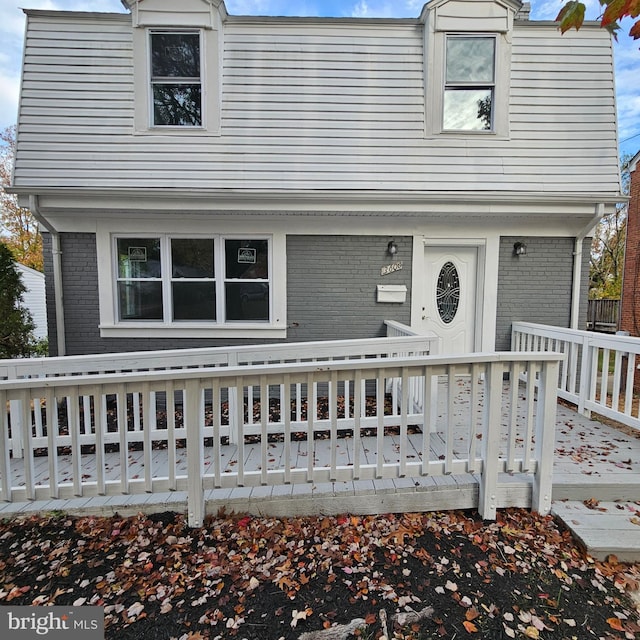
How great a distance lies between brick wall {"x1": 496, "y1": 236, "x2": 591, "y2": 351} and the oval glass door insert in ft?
1.92

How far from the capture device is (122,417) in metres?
2.41

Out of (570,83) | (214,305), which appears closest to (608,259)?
(570,83)

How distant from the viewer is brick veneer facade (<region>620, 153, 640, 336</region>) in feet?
36.0

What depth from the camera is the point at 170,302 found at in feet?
16.5

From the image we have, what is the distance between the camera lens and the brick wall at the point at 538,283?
16.7ft

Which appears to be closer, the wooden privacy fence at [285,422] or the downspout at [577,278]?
the wooden privacy fence at [285,422]

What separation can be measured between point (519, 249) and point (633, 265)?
939cm

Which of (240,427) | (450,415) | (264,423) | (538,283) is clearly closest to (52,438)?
(240,427)

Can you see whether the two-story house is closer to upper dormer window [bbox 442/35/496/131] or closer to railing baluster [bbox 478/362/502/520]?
upper dormer window [bbox 442/35/496/131]

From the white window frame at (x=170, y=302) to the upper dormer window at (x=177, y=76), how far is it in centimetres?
159

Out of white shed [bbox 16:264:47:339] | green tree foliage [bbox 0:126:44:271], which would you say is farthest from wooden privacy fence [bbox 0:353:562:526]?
green tree foliage [bbox 0:126:44:271]

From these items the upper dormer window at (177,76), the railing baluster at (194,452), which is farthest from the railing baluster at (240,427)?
the upper dormer window at (177,76)

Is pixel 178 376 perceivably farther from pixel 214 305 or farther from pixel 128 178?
pixel 128 178

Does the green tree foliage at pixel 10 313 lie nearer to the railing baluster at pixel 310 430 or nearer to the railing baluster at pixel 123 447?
the railing baluster at pixel 123 447
